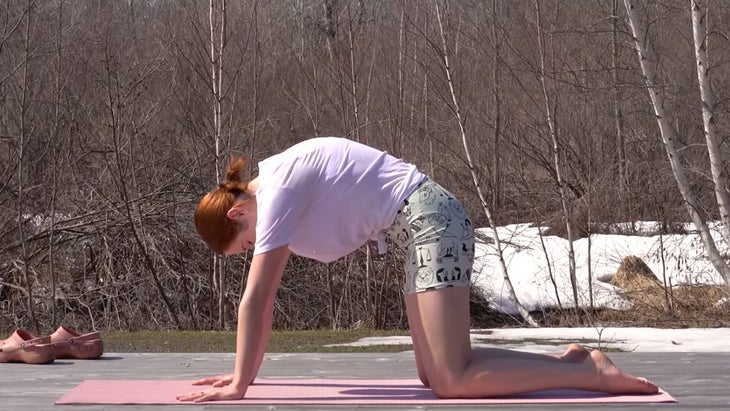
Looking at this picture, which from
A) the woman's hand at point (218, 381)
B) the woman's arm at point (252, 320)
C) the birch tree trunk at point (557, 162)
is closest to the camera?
the woman's arm at point (252, 320)

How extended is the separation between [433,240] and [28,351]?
2.11 meters

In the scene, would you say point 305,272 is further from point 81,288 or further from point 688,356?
point 688,356

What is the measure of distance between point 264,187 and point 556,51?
8.00 meters

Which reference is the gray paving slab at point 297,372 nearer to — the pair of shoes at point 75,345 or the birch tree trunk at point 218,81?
the pair of shoes at point 75,345

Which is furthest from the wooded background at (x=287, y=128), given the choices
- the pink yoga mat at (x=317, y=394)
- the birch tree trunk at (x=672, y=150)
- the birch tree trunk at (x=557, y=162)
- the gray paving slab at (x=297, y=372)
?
the pink yoga mat at (x=317, y=394)

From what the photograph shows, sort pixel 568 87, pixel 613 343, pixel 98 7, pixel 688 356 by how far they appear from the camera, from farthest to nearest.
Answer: pixel 98 7 → pixel 568 87 → pixel 613 343 → pixel 688 356

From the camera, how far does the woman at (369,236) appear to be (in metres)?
3.34

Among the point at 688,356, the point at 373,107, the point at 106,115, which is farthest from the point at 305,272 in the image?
the point at 688,356

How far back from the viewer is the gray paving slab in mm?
3324

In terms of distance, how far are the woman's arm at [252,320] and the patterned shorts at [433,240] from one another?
0.40 m

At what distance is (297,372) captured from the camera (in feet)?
14.6

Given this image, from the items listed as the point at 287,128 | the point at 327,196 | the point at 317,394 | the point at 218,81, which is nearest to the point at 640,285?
the point at 287,128

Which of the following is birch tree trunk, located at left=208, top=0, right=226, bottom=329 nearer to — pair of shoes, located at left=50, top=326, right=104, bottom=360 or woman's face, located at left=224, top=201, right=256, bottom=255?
pair of shoes, located at left=50, top=326, right=104, bottom=360

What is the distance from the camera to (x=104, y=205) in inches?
436
